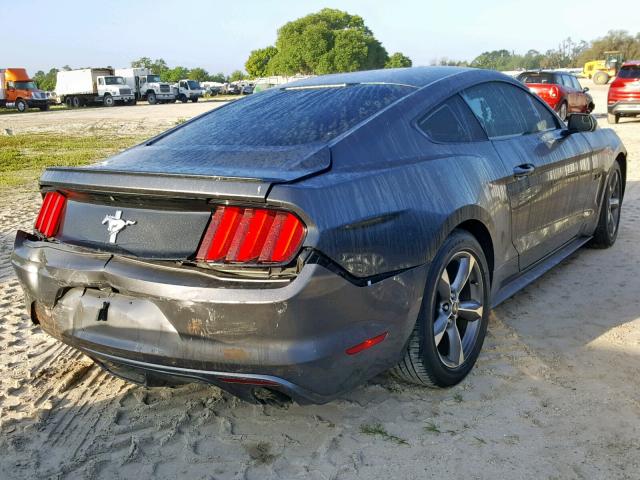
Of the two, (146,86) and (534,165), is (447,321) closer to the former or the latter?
(534,165)

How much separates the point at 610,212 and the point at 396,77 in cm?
286

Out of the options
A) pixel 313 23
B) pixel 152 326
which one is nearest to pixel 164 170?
pixel 152 326

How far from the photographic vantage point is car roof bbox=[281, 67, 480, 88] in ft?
11.5

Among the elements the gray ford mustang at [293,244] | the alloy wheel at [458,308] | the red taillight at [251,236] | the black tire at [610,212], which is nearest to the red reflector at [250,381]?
the gray ford mustang at [293,244]

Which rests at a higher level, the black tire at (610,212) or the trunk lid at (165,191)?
the trunk lid at (165,191)

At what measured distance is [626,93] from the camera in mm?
18062

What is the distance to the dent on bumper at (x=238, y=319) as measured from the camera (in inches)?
91.9

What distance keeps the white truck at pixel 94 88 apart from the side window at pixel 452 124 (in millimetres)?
46132

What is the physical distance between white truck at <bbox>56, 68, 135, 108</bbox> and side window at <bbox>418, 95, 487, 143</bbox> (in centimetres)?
4613

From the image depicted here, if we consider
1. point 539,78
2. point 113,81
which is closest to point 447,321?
point 539,78

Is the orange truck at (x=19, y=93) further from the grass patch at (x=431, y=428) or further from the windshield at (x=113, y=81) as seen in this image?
the grass patch at (x=431, y=428)

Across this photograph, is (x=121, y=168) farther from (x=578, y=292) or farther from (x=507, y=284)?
(x=578, y=292)

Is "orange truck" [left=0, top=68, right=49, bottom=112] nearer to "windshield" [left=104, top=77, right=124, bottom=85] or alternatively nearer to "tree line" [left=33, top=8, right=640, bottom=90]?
"windshield" [left=104, top=77, right=124, bottom=85]

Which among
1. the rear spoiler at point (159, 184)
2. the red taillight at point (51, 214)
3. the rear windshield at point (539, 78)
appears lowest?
the red taillight at point (51, 214)
